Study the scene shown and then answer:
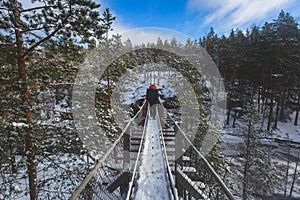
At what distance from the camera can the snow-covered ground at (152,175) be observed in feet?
10.9

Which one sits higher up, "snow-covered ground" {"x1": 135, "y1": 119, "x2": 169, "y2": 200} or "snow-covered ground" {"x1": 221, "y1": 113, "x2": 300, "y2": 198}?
"snow-covered ground" {"x1": 135, "y1": 119, "x2": 169, "y2": 200}

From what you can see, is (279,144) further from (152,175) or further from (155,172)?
(152,175)

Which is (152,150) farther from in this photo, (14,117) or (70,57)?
(70,57)

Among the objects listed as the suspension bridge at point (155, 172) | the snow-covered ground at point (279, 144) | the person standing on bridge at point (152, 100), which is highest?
the person standing on bridge at point (152, 100)

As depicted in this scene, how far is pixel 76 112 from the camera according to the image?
6941 millimetres

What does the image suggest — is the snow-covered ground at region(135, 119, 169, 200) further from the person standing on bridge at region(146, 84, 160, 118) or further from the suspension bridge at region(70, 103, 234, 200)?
the person standing on bridge at region(146, 84, 160, 118)

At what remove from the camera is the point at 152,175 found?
399cm

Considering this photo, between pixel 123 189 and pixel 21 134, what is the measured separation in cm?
337

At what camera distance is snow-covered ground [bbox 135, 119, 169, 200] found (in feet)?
10.9

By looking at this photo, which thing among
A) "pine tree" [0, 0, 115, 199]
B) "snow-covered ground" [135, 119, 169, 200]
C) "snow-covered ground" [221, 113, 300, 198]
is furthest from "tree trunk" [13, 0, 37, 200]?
"snow-covered ground" [221, 113, 300, 198]

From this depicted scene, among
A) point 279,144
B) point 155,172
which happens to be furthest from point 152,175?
point 279,144

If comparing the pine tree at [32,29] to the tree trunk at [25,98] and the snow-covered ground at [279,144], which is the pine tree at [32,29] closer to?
the tree trunk at [25,98]

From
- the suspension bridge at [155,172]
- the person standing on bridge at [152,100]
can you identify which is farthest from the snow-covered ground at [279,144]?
the suspension bridge at [155,172]

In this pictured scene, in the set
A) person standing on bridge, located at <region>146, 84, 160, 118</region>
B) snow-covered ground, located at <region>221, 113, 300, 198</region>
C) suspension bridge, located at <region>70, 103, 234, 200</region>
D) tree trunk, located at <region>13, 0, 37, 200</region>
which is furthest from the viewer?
snow-covered ground, located at <region>221, 113, 300, 198</region>
